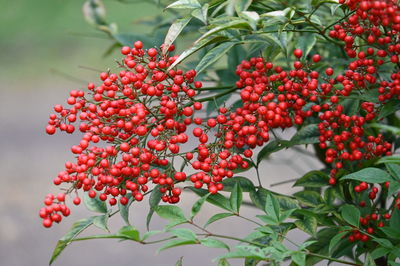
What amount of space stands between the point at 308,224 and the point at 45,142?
2.40 meters

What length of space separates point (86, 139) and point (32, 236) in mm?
1808

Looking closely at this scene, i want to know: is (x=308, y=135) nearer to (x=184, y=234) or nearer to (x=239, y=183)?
(x=239, y=183)

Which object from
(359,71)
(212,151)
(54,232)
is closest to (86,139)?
(212,151)

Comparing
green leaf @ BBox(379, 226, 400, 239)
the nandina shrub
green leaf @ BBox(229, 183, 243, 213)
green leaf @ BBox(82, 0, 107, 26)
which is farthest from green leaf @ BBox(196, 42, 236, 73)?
green leaf @ BBox(82, 0, 107, 26)

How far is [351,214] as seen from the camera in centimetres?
66

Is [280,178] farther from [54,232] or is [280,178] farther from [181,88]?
[181,88]

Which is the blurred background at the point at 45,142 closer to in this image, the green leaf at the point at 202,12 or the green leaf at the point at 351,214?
the green leaf at the point at 202,12

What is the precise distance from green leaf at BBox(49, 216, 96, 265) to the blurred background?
39cm

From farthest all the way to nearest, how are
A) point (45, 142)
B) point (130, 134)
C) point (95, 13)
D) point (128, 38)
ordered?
point (45, 142), point (95, 13), point (128, 38), point (130, 134)

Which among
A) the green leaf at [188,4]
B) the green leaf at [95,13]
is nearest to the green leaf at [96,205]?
the green leaf at [188,4]

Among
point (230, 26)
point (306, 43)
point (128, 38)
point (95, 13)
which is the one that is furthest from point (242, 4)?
point (95, 13)

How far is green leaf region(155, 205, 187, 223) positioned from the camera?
2.12 feet

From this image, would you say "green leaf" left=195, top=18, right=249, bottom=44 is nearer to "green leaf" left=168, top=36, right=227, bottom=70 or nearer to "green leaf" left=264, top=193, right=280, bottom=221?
"green leaf" left=168, top=36, right=227, bottom=70

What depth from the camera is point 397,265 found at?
1.89 feet
